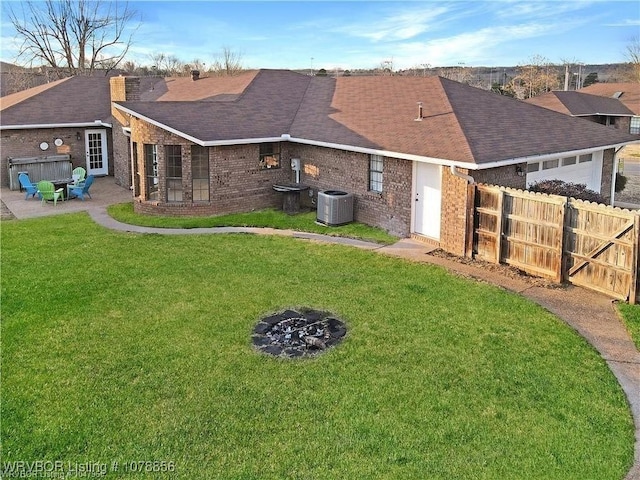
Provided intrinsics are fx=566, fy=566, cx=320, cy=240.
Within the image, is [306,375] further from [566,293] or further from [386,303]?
[566,293]

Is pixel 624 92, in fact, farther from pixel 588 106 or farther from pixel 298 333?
pixel 298 333

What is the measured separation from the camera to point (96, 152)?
27.1m

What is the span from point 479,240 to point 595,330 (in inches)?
170

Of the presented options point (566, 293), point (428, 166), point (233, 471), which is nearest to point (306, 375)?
point (233, 471)

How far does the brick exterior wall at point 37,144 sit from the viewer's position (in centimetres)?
2456

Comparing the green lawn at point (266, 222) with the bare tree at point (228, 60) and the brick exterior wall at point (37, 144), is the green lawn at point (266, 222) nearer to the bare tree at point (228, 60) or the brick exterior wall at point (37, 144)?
the brick exterior wall at point (37, 144)

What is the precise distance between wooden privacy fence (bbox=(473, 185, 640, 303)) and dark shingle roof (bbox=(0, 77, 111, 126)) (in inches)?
783

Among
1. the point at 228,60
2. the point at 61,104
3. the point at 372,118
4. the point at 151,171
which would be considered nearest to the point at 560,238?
the point at 372,118

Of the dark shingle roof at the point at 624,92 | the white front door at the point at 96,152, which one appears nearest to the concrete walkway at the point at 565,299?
the white front door at the point at 96,152

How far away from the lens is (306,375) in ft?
26.3

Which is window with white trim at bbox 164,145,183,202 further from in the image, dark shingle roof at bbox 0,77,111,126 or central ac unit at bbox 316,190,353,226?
dark shingle roof at bbox 0,77,111,126

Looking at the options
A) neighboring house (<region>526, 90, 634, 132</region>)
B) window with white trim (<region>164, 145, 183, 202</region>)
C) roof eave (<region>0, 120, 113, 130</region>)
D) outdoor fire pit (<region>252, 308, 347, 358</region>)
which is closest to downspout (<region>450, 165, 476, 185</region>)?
outdoor fire pit (<region>252, 308, 347, 358</region>)

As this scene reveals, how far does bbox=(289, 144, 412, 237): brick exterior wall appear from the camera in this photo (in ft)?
51.7

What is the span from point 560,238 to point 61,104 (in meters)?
23.9
